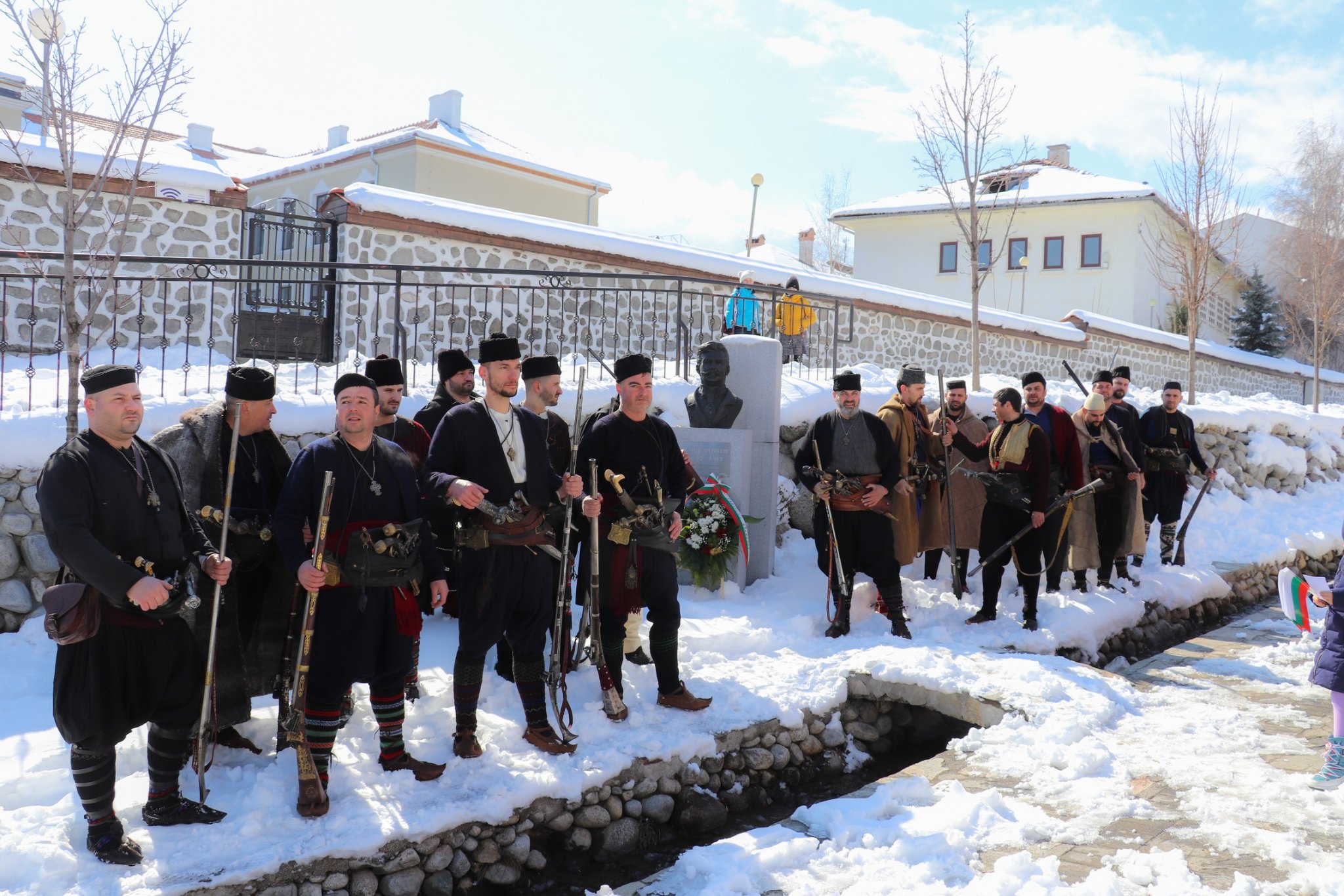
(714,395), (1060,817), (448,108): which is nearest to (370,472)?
(1060,817)

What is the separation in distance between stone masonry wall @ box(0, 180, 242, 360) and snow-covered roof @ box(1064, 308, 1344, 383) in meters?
13.4

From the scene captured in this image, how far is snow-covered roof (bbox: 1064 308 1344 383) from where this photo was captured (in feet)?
55.5

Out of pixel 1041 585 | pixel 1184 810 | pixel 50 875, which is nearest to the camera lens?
pixel 50 875

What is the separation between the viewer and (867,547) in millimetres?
6211

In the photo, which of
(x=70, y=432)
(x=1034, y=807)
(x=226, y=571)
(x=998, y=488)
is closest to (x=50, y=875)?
(x=226, y=571)

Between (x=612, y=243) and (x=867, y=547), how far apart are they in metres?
5.74

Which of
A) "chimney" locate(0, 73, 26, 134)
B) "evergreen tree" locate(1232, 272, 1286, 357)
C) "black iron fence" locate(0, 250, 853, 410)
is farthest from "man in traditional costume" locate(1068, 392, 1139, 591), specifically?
"evergreen tree" locate(1232, 272, 1286, 357)

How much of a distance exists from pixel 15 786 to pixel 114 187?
22.2ft

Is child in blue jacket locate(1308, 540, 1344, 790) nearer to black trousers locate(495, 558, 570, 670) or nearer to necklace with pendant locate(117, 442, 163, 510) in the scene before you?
black trousers locate(495, 558, 570, 670)

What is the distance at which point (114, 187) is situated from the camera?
870 centimetres

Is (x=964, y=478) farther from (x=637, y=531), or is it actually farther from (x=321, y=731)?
(x=321, y=731)

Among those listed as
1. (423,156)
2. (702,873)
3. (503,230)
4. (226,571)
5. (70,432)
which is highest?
(423,156)

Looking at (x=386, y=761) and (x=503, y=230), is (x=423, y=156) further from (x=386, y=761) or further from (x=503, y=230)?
(x=386, y=761)

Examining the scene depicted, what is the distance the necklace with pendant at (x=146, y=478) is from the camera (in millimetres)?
3320
